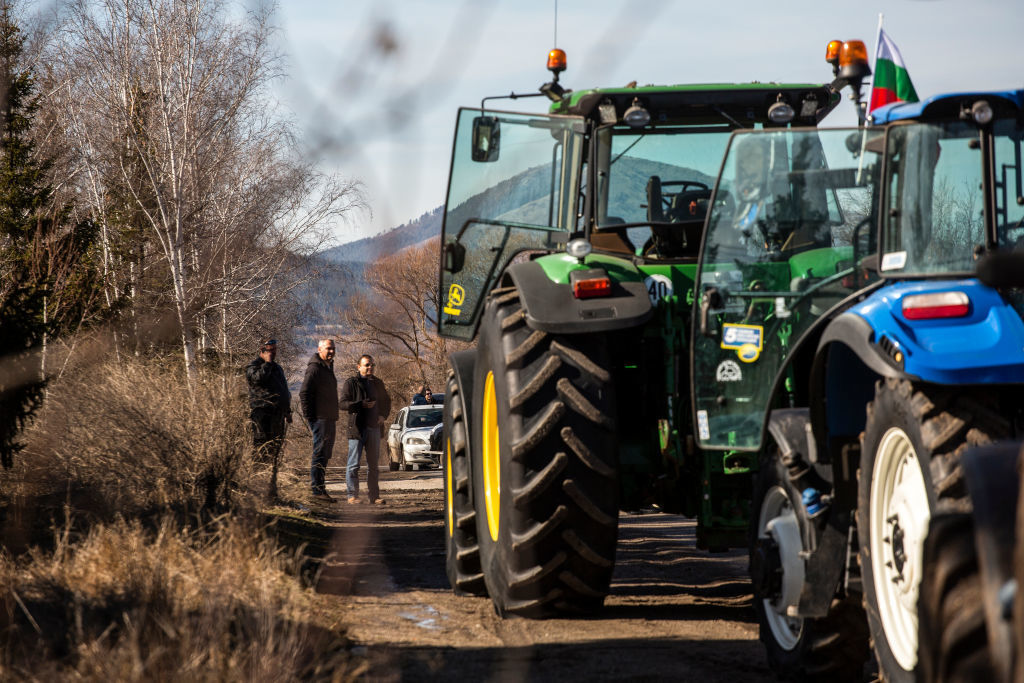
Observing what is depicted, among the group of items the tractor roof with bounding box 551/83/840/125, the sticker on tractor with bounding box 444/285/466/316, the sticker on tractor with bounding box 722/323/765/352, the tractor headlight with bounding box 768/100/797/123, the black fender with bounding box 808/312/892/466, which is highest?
the tractor roof with bounding box 551/83/840/125

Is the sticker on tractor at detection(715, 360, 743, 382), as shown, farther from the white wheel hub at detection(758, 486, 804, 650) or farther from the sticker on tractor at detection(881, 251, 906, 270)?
the sticker on tractor at detection(881, 251, 906, 270)

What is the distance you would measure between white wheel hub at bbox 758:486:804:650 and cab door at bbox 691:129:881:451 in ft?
1.35

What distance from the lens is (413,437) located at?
1051 inches

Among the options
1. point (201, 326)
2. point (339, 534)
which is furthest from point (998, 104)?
point (201, 326)

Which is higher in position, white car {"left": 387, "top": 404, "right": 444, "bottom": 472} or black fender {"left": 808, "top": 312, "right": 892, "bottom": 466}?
black fender {"left": 808, "top": 312, "right": 892, "bottom": 466}

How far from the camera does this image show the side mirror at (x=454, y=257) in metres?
7.64

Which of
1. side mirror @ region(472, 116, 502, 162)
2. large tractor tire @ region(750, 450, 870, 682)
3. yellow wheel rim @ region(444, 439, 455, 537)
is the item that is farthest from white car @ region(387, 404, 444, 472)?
large tractor tire @ region(750, 450, 870, 682)

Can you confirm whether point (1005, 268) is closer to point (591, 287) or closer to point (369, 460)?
point (591, 287)

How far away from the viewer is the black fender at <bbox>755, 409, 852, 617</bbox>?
4.41 meters

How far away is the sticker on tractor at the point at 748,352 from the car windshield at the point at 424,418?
21753 millimetres

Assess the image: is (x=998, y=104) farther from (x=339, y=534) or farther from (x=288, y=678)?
(x=339, y=534)

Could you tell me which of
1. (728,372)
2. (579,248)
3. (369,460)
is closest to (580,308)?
(579,248)

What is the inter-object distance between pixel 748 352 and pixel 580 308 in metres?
0.83

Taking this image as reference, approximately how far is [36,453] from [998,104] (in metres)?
8.77
